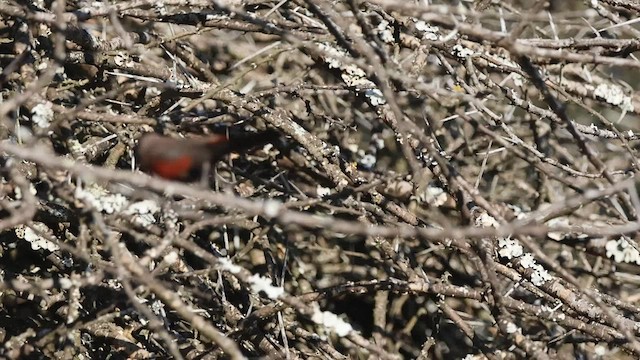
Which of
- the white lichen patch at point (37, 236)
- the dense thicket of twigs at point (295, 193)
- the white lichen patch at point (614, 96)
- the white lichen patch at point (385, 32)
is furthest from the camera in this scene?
the white lichen patch at point (614, 96)

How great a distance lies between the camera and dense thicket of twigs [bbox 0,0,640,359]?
1783 mm

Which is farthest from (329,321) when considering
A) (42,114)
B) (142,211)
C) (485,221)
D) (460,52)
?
(460,52)

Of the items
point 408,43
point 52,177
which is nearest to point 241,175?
point 408,43

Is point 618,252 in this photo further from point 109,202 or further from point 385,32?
point 109,202

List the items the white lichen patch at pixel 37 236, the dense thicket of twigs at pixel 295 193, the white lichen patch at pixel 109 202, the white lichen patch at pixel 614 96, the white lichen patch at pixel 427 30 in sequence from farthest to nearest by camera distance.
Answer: the white lichen patch at pixel 614 96 < the white lichen patch at pixel 427 30 < the white lichen patch at pixel 37 236 < the white lichen patch at pixel 109 202 < the dense thicket of twigs at pixel 295 193

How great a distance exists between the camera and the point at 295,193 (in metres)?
2.54

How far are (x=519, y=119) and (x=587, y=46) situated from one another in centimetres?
100

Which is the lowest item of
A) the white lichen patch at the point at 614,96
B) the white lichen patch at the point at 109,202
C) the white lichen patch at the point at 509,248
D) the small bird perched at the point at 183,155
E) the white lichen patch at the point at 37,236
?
the white lichen patch at the point at 509,248

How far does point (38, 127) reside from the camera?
77.1 inches

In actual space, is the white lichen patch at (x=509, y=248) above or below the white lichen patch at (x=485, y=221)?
below

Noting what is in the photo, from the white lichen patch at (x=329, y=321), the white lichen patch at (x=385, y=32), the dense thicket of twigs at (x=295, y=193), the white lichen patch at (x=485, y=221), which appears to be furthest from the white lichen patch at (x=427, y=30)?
the white lichen patch at (x=329, y=321)

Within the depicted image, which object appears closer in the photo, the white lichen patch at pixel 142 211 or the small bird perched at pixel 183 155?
the white lichen patch at pixel 142 211

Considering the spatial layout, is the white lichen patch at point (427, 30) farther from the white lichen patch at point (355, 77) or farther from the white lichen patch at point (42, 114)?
the white lichen patch at point (42, 114)

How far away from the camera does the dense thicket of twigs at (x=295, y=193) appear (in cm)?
178
